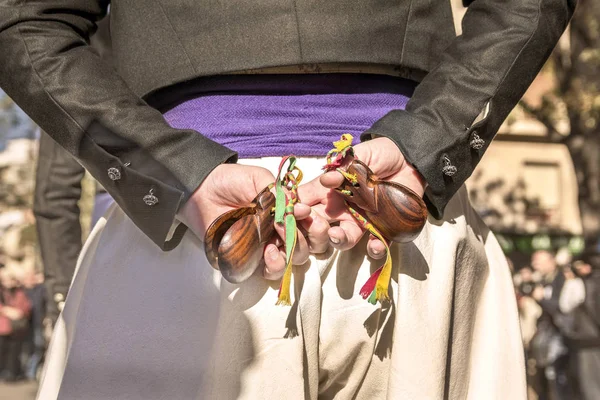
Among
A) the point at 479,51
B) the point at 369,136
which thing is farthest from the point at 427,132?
the point at 479,51

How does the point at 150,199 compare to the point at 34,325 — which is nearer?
the point at 150,199

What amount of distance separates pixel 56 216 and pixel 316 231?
2854 millimetres

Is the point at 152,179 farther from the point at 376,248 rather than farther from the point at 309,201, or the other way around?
the point at 376,248

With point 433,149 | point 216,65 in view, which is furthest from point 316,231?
point 216,65

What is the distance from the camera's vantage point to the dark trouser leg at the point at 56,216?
4039mm

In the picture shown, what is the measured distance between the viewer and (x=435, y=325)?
1571 millimetres

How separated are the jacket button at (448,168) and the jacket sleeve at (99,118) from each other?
0.37m

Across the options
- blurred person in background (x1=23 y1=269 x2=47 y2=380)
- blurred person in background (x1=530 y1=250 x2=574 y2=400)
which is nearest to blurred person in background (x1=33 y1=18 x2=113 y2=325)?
blurred person in background (x1=530 y1=250 x2=574 y2=400)

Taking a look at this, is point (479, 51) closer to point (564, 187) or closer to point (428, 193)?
point (428, 193)

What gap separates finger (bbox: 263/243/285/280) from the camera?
1.44 m

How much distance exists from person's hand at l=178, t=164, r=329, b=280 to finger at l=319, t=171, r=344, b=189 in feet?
0.18

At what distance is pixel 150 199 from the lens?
1.53 m

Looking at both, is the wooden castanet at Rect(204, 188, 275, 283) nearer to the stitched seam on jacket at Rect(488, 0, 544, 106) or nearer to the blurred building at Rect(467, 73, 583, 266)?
the stitched seam on jacket at Rect(488, 0, 544, 106)

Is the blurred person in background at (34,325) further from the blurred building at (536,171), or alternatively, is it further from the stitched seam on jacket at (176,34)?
the stitched seam on jacket at (176,34)
